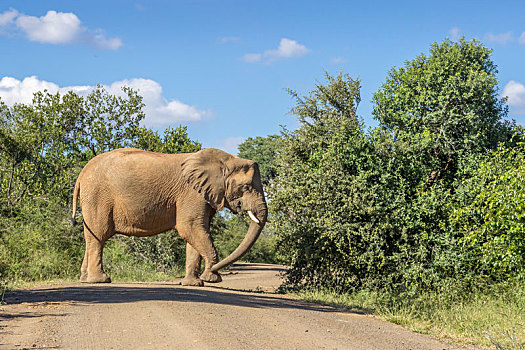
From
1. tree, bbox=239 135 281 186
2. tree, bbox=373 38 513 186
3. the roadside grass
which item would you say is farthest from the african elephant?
→ tree, bbox=239 135 281 186

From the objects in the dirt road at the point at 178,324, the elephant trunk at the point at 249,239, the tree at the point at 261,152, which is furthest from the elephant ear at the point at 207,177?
the tree at the point at 261,152

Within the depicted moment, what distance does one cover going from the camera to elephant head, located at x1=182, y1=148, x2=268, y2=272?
15656mm

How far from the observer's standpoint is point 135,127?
2742 centimetres

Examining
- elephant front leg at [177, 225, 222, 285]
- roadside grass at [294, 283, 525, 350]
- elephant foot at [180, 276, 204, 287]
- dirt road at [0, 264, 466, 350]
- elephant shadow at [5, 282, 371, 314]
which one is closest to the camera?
dirt road at [0, 264, 466, 350]

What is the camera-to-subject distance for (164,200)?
51.0 feet

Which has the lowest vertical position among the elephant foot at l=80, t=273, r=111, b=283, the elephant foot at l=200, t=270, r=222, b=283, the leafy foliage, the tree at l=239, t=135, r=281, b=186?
the elephant foot at l=80, t=273, r=111, b=283

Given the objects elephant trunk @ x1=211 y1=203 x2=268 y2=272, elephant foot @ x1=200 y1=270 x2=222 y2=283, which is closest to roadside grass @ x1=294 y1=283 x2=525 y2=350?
elephant trunk @ x1=211 y1=203 x2=268 y2=272

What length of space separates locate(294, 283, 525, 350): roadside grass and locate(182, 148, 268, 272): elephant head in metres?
2.50

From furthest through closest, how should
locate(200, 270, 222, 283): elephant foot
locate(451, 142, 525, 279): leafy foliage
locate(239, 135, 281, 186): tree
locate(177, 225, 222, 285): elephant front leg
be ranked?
locate(239, 135, 281, 186): tree → locate(200, 270, 222, 283): elephant foot → locate(177, 225, 222, 285): elephant front leg → locate(451, 142, 525, 279): leafy foliage

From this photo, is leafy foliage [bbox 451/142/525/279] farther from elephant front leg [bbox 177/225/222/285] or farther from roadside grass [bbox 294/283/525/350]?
elephant front leg [bbox 177/225/222/285]

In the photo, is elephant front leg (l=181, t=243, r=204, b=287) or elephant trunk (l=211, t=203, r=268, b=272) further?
elephant front leg (l=181, t=243, r=204, b=287)

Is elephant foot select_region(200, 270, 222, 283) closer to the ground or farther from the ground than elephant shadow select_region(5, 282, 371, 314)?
farther from the ground

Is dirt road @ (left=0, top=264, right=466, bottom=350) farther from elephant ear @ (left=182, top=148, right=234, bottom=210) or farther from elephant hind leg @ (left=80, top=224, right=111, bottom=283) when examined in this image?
elephant ear @ (left=182, top=148, right=234, bottom=210)

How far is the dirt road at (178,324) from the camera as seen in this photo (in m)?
7.79
